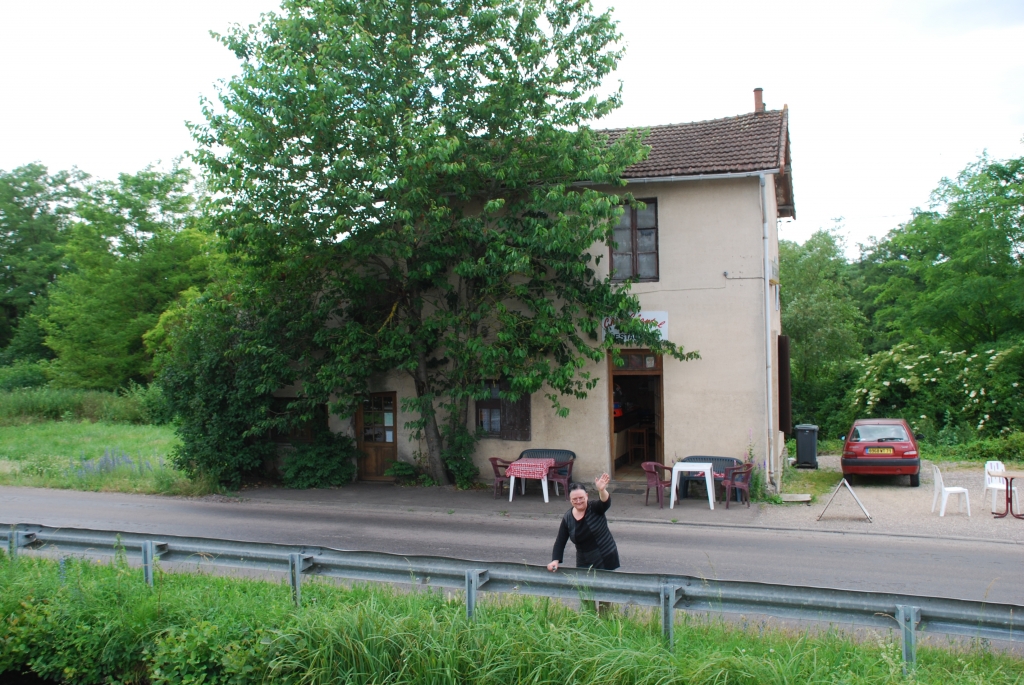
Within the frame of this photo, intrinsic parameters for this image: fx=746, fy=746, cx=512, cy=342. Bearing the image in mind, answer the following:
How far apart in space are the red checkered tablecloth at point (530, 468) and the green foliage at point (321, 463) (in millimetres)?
4378

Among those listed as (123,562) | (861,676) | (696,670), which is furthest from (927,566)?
(123,562)

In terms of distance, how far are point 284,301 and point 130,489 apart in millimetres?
5898

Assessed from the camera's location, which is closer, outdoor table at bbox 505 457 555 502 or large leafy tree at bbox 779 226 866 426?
outdoor table at bbox 505 457 555 502

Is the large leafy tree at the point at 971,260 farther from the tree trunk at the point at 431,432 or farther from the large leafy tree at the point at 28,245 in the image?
the large leafy tree at the point at 28,245

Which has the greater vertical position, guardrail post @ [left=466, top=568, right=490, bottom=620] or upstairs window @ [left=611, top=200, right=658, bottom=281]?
upstairs window @ [left=611, top=200, right=658, bottom=281]

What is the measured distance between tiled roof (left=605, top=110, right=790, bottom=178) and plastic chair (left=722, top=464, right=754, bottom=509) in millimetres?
5797

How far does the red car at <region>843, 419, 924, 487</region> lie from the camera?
15914 mm

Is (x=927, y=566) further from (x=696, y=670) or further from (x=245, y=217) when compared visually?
(x=245, y=217)

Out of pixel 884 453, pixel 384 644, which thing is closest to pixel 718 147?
pixel 884 453

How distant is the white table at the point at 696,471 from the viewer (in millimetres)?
14023

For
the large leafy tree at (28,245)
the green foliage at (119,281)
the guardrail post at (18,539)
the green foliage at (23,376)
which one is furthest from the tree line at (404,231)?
the large leafy tree at (28,245)

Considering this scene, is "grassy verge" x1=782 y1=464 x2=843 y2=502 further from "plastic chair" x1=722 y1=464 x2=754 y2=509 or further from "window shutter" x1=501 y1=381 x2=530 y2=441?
"window shutter" x1=501 y1=381 x2=530 y2=441

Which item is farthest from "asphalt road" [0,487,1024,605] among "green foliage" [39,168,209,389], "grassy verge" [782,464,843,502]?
"green foliage" [39,168,209,389]

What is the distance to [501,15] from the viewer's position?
1392 cm
